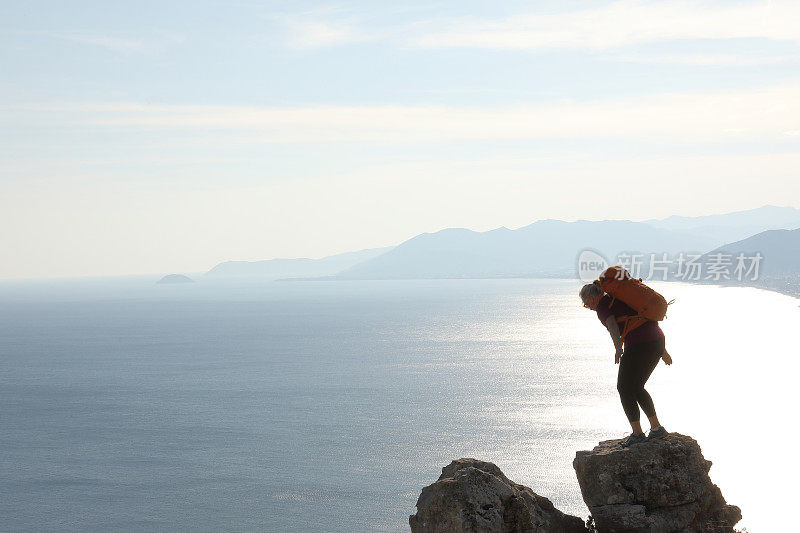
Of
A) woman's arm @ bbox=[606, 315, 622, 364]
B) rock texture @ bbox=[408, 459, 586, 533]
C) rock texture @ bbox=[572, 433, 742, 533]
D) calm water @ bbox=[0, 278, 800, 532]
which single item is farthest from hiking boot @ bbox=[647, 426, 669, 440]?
calm water @ bbox=[0, 278, 800, 532]

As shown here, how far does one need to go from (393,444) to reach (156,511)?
97.8 feet

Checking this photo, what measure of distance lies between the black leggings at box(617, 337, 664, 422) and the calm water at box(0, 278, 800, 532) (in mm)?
58922

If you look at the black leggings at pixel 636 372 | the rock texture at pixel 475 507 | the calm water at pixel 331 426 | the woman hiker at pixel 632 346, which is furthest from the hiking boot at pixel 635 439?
the calm water at pixel 331 426

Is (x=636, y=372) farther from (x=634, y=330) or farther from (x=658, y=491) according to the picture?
(x=658, y=491)

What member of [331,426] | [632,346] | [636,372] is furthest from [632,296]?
[331,426]

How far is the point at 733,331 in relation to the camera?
181 meters

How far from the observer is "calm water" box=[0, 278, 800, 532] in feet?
233

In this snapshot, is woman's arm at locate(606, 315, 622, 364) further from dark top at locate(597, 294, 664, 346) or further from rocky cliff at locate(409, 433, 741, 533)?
rocky cliff at locate(409, 433, 741, 533)

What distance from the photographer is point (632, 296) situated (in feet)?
31.7

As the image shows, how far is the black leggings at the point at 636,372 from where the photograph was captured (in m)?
9.83

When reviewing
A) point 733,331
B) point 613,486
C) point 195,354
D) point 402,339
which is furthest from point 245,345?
point 613,486

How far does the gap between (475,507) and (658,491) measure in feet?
9.06

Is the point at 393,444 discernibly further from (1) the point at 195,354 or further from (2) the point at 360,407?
(1) the point at 195,354

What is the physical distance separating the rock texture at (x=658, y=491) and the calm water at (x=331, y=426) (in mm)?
58379
